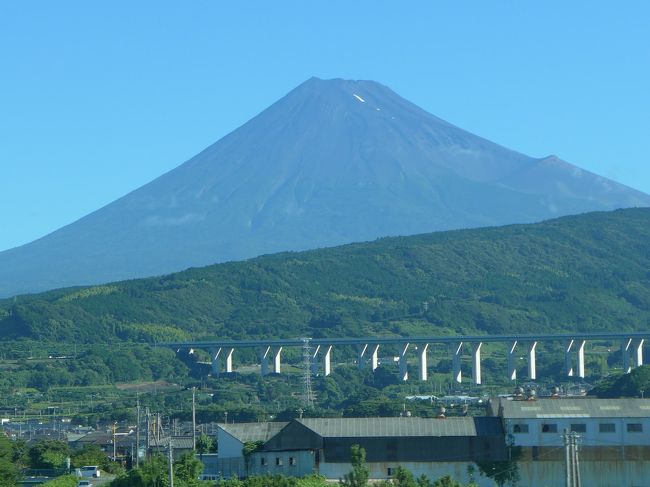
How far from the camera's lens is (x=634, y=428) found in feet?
160

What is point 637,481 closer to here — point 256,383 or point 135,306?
point 256,383

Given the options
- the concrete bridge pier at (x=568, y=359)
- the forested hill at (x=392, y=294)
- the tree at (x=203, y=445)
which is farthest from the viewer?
the forested hill at (x=392, y=294)

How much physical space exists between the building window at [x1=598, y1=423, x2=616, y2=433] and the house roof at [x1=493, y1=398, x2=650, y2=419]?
0.86ft

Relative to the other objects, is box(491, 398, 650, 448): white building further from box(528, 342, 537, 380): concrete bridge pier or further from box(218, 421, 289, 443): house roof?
box(528, 342, 537, 380): concrete bridge pier

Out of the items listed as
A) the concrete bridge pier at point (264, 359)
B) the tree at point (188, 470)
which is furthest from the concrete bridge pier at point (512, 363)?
the tree at point (188, 470)

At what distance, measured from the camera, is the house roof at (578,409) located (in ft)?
161

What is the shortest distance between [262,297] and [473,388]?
173 feet

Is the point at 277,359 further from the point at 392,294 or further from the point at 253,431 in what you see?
the point at 253,431

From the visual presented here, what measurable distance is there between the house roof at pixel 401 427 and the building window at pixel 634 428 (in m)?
3.74

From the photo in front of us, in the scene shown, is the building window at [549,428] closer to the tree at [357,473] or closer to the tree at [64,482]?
the tree at [357,473]

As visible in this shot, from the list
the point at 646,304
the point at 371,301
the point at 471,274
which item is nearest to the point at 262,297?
the point at 371,301

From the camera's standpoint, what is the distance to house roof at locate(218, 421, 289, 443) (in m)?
52.2

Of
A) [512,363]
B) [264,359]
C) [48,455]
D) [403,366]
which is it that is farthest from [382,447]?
[264,359]

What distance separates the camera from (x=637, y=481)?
47406mm
